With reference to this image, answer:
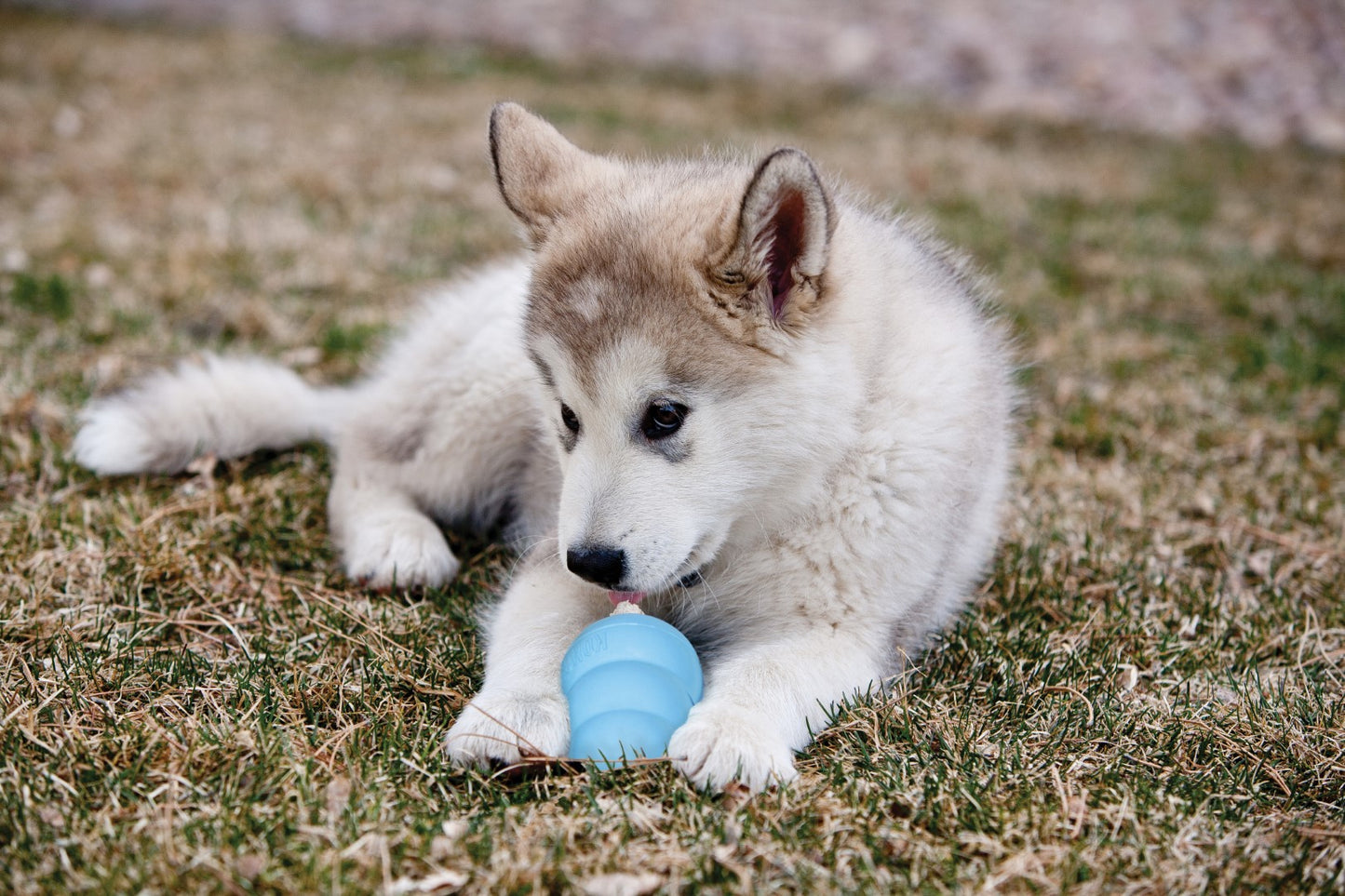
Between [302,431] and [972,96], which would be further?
[972,96]

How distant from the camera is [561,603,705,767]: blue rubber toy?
2270mm

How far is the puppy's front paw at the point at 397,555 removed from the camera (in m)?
3.12

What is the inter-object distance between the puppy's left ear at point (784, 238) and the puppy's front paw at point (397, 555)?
132cm

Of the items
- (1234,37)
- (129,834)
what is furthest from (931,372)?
(1234,37)

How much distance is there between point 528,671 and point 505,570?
2.66ft

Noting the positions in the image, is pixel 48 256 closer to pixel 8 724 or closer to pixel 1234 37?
pixel 8 724

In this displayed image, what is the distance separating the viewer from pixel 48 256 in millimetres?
5438

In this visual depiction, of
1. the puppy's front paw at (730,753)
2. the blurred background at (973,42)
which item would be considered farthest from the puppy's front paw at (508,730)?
the blurred background at (973,42)

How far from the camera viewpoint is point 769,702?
2387 millimetres

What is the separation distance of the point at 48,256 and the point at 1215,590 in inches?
208

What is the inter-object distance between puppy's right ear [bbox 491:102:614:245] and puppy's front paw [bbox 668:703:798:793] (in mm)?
1304

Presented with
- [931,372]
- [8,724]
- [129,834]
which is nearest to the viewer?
[129,834]

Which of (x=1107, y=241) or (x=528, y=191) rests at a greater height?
(x=528, y=191)

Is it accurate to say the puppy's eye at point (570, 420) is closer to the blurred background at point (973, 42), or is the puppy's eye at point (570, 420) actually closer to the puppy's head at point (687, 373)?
the puppy's head at point (687, 373)
